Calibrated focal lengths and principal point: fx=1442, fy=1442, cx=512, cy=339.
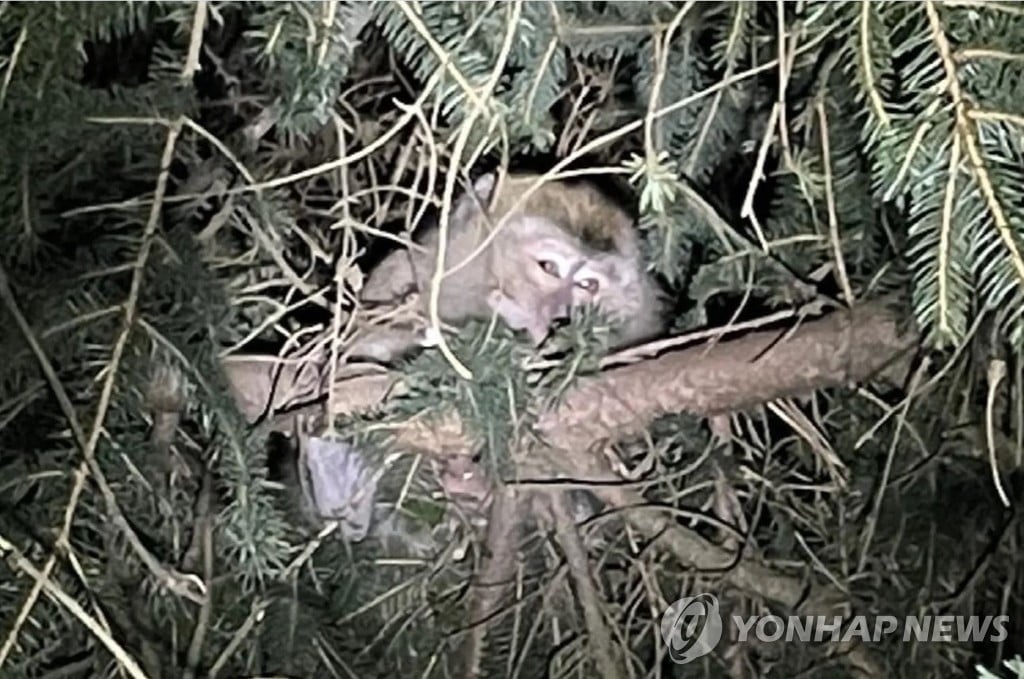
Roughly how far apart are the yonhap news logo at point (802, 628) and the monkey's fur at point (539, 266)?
0.22 m

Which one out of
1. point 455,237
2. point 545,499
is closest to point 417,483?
point 545,499

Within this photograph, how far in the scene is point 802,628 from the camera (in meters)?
1.09

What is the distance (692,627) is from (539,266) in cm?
34

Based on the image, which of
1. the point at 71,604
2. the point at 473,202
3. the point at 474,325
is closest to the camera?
the point at 71,604

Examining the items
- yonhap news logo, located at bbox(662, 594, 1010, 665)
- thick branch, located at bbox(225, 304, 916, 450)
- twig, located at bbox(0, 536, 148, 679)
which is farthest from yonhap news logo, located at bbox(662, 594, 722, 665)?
twig, located at bbox(0, 536, 148, 679)

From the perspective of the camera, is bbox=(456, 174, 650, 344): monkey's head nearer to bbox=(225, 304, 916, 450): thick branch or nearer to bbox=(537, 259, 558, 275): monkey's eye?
bbox=(537, 259, 558, 275): monkey's eye

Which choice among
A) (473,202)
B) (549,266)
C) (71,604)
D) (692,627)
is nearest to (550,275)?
(549,266)

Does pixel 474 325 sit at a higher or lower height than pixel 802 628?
higher

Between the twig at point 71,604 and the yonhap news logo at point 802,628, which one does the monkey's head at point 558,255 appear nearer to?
the yonhap news logo at point 802,628

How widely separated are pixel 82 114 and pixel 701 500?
0.61 metres

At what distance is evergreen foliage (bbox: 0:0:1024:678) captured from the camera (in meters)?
0.73

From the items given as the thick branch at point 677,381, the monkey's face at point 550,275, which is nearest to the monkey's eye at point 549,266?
the monkey's face at point 550,275

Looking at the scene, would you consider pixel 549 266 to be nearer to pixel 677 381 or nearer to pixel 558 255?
pixel 558 255

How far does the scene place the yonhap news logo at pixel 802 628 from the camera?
101 centimetres
